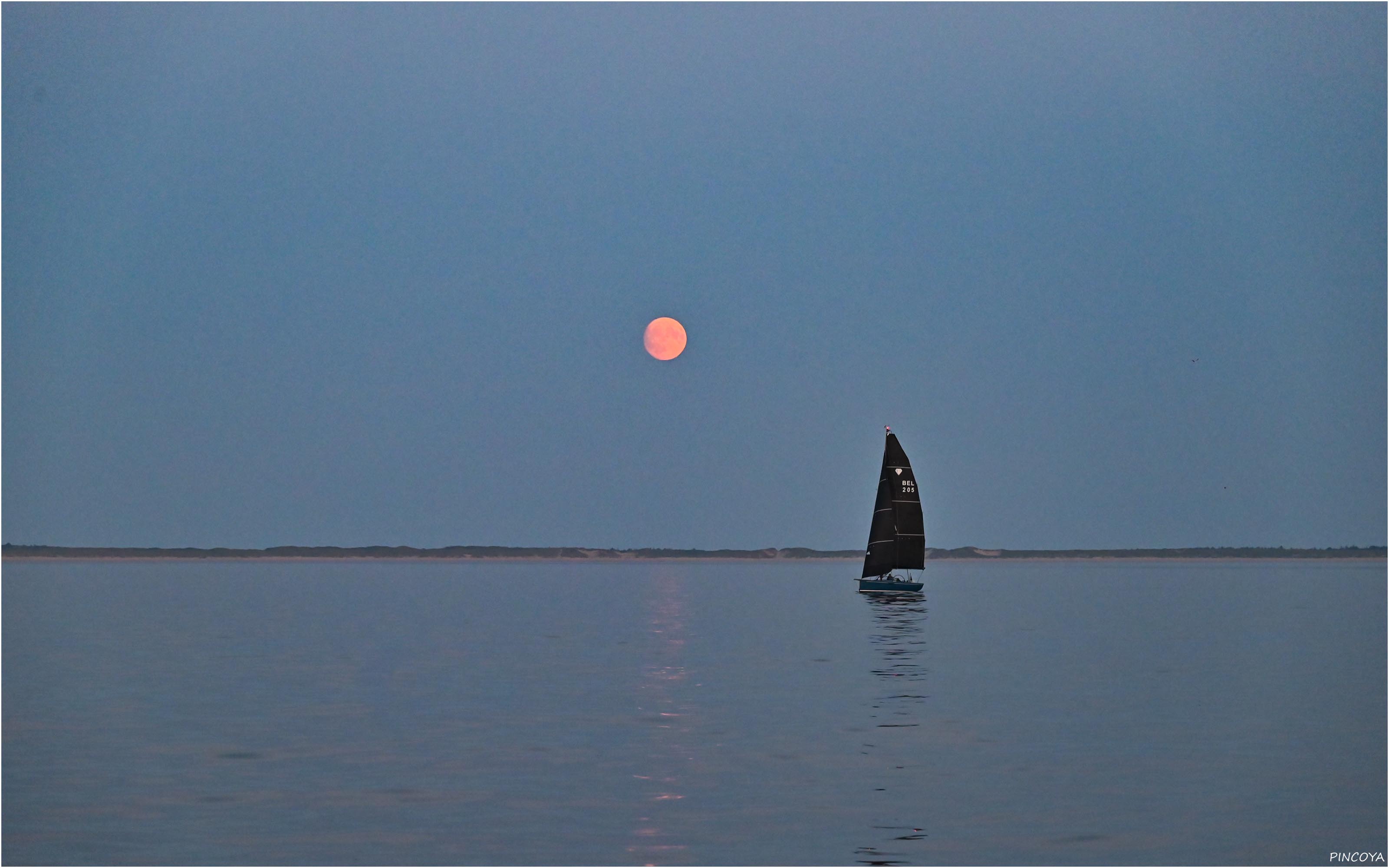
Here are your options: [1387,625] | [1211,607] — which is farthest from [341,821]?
[1211,607]

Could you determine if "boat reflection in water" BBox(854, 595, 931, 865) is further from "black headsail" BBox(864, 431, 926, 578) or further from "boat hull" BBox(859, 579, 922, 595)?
"boat hull" BBox(859, 579, 922, 595)

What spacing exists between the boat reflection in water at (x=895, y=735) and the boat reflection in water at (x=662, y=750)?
325 cm

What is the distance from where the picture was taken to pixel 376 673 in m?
49.7

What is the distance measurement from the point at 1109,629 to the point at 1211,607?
34013 mm

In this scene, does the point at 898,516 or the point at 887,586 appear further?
the point at 887,586

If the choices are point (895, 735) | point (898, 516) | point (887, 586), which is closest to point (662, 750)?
point (895, 735)

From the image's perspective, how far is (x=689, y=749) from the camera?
3192 centimetres

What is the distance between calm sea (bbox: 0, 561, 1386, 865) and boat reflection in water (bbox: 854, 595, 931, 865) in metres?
0.12

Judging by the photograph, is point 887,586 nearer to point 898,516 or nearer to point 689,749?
point 898,516

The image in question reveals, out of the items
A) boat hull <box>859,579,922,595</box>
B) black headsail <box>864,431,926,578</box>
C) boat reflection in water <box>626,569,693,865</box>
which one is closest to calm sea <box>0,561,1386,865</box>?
boat reflection in water <box>626,569,693,865</box>

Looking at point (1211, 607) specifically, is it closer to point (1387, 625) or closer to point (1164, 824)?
point (1387, 625)

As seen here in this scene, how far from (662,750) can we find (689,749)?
61 centimetres

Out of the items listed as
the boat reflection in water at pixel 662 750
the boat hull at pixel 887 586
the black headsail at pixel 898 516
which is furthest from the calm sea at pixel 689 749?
the boat hull at pixel 887 586

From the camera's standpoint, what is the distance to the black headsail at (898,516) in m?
103
